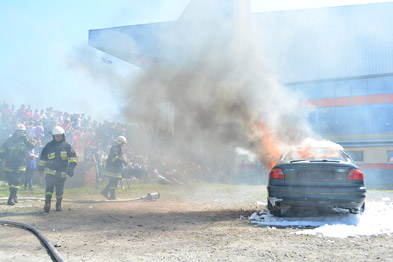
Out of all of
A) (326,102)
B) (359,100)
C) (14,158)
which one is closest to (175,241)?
(14,158)

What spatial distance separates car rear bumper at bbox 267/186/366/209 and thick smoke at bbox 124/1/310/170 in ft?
11.9

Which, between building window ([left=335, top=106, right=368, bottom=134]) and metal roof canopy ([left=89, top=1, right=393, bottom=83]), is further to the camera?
building window ([left=335, top=106, right=368, bottom=134])

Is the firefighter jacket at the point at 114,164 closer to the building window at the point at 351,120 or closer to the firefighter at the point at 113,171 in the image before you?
the firefighter at the point at 113,171

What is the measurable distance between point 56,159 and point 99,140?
8.59 m

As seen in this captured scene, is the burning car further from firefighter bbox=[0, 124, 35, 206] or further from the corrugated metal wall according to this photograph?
the corrugated metal wall

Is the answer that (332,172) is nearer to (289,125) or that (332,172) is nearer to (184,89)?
(289,125)

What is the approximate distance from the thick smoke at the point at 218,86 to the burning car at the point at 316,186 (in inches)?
135

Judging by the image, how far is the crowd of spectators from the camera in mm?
14706

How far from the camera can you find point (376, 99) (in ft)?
82.1

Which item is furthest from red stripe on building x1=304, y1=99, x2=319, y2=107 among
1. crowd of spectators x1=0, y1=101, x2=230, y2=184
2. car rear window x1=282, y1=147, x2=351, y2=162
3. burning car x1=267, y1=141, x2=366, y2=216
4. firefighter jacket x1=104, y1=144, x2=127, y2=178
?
burning car x1=267, y1=141, x2=366, y2=216

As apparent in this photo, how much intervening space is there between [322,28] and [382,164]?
36.8 feet

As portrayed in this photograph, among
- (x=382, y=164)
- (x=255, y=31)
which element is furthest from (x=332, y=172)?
(x=382, y=164)

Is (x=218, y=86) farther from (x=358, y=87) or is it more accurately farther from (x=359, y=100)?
(x=359, y=100)

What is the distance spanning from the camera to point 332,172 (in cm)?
591
